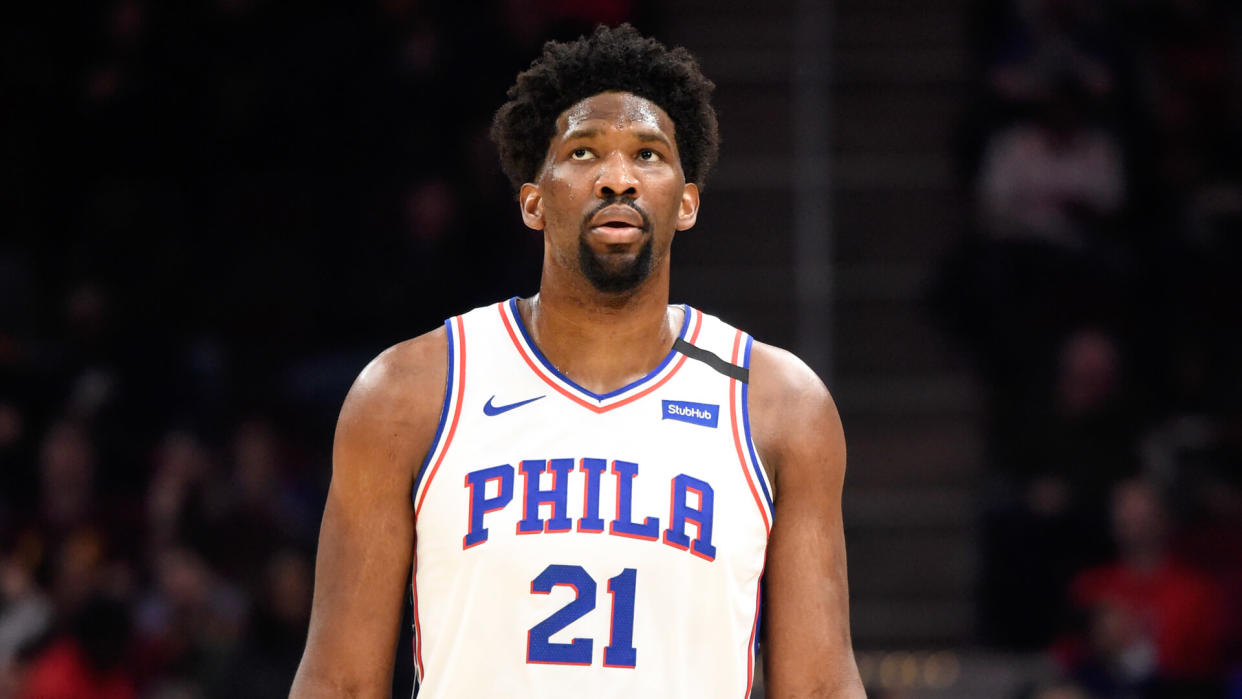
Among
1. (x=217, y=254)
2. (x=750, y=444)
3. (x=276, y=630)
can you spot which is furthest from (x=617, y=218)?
(x=217, y=254)

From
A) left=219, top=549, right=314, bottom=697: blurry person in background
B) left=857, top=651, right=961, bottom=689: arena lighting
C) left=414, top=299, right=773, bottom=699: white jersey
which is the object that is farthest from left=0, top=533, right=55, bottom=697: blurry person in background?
left=414, top=299, right=773, bottom=699: white jersey

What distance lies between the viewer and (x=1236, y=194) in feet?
25.8

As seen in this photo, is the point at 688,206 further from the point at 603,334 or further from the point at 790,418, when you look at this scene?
the point at 790,418

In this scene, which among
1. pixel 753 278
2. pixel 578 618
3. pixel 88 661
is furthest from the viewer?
pixel 753 278

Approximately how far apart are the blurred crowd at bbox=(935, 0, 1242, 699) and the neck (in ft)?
11.3

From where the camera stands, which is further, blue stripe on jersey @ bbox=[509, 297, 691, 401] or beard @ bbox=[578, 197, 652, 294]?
blue stripe on jersey @ bbox=[509, 297, 691, 401]

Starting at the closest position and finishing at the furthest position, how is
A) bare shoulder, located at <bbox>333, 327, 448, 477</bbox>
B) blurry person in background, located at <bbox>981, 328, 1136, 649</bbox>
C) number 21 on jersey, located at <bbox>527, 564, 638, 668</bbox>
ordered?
number 21 on jersey, located at <bbox>527, 564, 638, 668</bbox> → bare shoulder, located at <bbox>333, 327, 448, 477</bbox> → blurry person in background, located at <bbox>981, 328, 1136, 649</bbox>

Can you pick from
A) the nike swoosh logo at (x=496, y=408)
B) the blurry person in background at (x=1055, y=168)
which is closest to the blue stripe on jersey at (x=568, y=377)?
the nike swoosh logo at (x=496, y=408)

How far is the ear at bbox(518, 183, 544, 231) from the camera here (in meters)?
3.27

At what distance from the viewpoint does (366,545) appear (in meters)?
3.15

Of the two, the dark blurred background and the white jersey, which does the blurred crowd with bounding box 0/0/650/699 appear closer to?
the dark blurred background

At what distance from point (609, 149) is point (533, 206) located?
203 mm

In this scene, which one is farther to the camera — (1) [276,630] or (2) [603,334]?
(1) [276,630]

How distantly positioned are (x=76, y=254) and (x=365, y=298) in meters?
1.47
